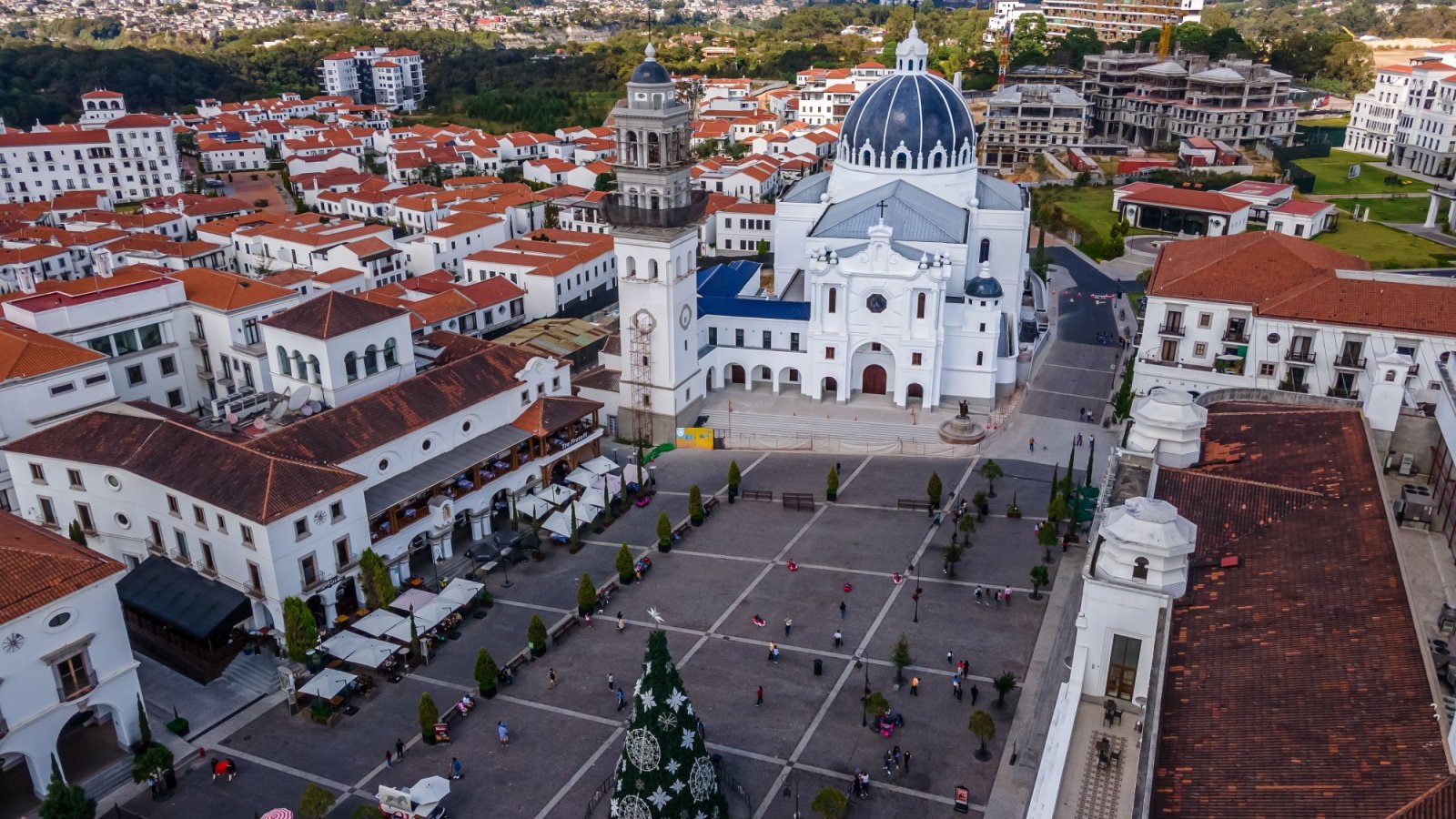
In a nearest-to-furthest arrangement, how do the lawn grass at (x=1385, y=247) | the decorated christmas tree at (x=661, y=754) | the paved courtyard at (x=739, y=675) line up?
1. the decorated christmas tree at (x=661, y=754)
2. the paved courtyard at (x=739, y=675)
3. the lawn grass at (x=1385, y=247)

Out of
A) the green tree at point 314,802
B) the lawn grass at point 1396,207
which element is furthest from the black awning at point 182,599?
the lawn grass at point 1396,207

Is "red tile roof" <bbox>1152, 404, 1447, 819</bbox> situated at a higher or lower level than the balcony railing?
higher

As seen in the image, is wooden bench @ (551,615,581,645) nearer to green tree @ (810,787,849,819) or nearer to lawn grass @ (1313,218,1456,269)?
green tree @ (810,787,849,819)

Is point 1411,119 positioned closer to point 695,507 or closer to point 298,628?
point 695,507

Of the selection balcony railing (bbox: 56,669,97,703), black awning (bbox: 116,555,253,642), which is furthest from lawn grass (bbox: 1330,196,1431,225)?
balcony railing (bbox: 56,669,97,703)

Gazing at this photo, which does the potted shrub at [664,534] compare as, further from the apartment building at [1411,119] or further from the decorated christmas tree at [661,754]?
the apartment building at [1411,119]
